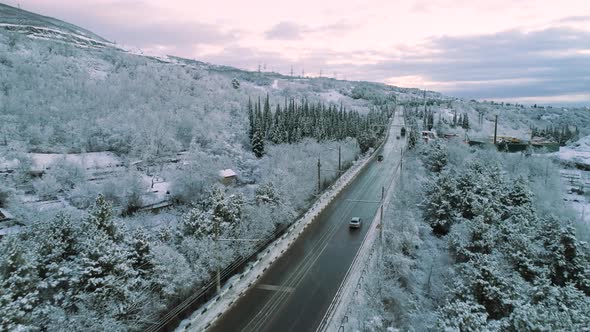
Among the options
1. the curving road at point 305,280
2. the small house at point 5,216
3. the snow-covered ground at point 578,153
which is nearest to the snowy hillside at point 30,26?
the small house at point 5,216

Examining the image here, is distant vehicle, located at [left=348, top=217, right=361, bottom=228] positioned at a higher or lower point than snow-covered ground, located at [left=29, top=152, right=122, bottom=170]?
lower

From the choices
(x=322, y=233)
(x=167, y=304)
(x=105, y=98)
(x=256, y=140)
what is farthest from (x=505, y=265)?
(x=105, y=98)

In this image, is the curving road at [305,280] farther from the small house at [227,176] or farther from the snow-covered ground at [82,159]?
the snow-covered ground at [82,159]

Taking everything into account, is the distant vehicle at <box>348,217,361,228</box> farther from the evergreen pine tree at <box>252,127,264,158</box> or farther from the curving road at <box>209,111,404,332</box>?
the evergreen pine tree at <box>252,127,264,158</box>

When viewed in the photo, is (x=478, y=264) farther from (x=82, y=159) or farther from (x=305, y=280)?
(x=82, y=159)

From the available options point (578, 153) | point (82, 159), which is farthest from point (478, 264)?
point (578, 153)

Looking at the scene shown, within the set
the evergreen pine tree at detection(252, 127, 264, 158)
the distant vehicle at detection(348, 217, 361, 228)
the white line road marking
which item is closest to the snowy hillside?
the evergreen pine tree at detection(252, 127, 264, 158)
